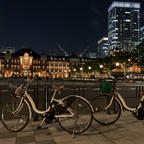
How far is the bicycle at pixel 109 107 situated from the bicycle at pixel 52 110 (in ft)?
2.39

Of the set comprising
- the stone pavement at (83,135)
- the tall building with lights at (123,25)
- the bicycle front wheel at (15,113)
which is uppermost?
the tall building with lights at (123,25)

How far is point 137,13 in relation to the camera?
7613 inches

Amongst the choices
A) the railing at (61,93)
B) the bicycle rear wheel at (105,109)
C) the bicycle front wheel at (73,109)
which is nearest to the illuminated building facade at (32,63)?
the railing at (61,93)

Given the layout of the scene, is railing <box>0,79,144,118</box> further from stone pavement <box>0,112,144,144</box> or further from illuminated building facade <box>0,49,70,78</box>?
illuminated building facade <box>0,49,70,78</box>

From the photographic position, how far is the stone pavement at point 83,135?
485cm

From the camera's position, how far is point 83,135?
531 cm

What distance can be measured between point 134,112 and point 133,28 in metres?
189

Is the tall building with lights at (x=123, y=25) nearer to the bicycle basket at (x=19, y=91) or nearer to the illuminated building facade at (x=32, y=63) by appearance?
the illuminated building facade at (x=32, y=63)

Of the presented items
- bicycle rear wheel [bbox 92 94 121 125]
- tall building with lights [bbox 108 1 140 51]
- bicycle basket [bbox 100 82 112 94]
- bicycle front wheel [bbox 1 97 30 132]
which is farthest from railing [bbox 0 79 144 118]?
tall building with lights [bbox 108 1 140 51]

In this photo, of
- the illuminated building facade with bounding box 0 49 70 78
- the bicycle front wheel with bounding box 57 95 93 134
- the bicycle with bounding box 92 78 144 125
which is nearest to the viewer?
the bicycle front wheel with bounding box 57 95 93 134

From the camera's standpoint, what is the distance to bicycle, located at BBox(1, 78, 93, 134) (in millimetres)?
5348

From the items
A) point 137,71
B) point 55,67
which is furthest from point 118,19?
point 137,71

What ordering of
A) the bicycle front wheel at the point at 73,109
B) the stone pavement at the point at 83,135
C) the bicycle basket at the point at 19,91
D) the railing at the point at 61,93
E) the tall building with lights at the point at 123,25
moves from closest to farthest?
the stone pavement at the point at 83,135 < the bicycle front wheel at the point at 73,109 < the bicycle basket at the point at 19,91 < the railing at the point at 61,93 < the tall building with lights at the point at 123,25

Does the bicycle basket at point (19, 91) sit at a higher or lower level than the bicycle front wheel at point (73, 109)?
higher
